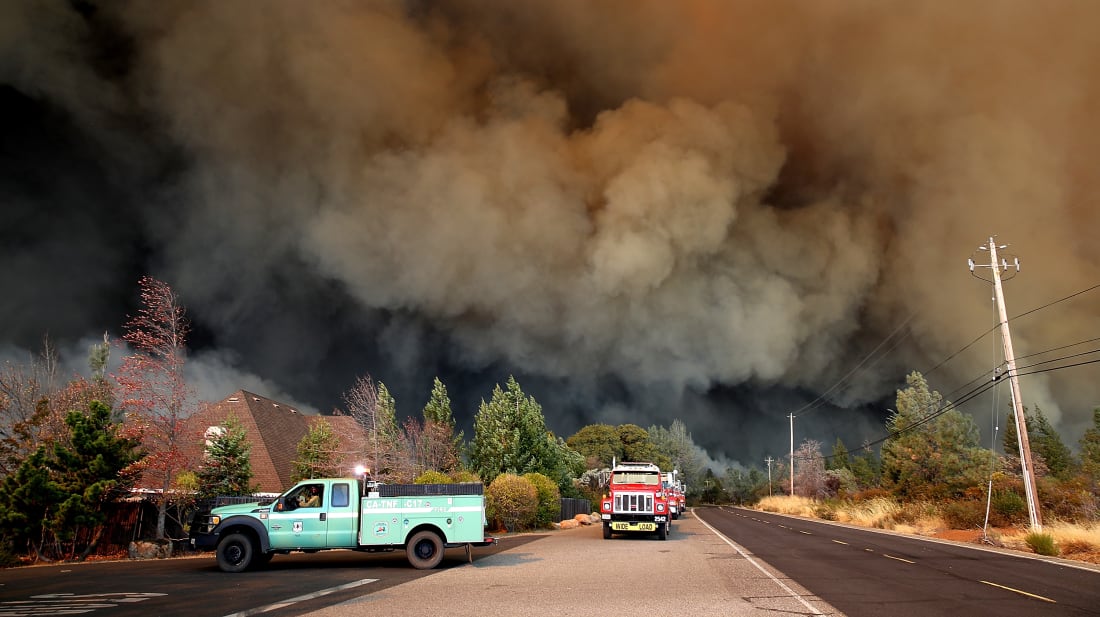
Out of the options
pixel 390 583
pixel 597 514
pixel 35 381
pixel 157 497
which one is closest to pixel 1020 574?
pixel 390 583

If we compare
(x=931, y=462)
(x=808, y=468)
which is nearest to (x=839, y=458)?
(x=808, y=468)

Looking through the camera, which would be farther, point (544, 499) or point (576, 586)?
point (544, 499)

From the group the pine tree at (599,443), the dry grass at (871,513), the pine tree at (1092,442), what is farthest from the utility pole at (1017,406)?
the pine tree at (599,443)

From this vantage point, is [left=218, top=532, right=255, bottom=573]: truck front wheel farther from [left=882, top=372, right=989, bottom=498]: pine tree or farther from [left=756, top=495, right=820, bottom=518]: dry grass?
[left=756, top=495, right=820, bottom=518]: dry grass

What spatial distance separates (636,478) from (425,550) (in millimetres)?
13482

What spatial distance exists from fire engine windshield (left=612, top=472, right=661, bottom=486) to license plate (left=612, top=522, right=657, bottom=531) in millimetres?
1647

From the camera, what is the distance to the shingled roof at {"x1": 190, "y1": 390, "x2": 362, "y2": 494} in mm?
37500

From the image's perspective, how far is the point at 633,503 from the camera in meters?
28.4

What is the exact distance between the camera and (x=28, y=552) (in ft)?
68.4

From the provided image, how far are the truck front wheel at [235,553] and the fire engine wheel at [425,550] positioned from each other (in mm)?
3835

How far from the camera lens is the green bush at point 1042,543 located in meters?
22.8

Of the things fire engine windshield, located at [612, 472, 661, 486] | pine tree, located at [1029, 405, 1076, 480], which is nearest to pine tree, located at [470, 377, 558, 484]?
fire engine windshield, located at [612, 472, 661, 486]

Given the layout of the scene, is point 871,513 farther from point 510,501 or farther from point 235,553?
point 235,553

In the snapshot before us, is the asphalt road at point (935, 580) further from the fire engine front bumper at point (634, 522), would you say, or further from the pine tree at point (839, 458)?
the pine tree at point (839, 458)
